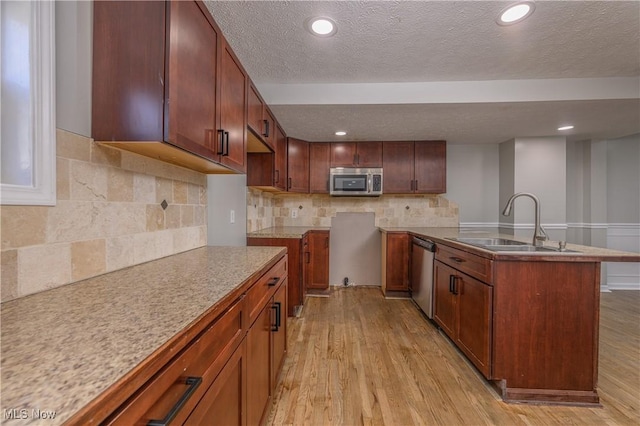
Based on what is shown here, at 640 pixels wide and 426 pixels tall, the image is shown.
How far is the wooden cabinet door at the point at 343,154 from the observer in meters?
3.76

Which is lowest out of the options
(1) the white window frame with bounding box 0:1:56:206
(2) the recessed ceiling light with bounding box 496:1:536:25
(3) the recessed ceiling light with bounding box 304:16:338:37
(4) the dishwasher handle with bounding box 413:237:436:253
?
(4) the dishwasher handle with bounding box 413:237:436:253

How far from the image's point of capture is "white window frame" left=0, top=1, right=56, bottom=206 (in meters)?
0.84

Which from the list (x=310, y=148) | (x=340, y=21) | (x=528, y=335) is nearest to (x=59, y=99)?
(x=340, y=21)

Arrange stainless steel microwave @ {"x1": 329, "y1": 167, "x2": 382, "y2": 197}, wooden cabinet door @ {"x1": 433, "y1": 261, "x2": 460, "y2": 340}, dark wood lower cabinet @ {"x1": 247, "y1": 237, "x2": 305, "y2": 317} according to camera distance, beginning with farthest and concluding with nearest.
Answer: stainless steel microwave @ {"x1": 329, "y1": 167, "x2": 382, "y2": 197}
dark wood lower cabinet @ {"x1": 247, "y1": 237, "x2": 305, "y2": 317}
wooden cabinet door @ {"x1": 433, "y1": 261, "x2": 460, "y2": 340}

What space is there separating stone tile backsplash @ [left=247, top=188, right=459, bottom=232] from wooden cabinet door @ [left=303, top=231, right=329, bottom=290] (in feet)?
1.96

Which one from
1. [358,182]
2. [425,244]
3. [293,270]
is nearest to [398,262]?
[425,244]

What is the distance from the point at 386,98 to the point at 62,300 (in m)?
2.41

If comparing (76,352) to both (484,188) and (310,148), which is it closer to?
(310,148)

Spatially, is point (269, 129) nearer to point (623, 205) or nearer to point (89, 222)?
point (89, 222)

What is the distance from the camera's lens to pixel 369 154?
3.76 metres

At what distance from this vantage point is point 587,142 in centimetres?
383

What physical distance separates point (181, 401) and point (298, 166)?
3260 mm

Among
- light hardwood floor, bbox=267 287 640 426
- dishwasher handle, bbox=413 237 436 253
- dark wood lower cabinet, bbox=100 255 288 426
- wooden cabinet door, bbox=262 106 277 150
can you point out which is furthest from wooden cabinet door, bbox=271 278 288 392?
dishwasher handle, bbox=413 237 436 253

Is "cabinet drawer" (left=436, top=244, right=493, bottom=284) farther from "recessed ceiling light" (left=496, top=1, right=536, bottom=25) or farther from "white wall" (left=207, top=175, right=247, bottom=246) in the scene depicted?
"white wall" (left=207, top=175, right=247, bottom=246)
